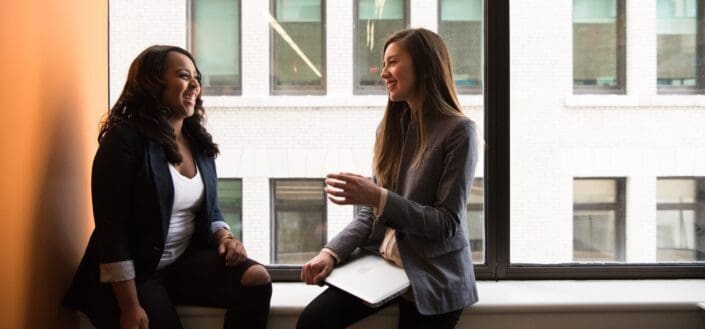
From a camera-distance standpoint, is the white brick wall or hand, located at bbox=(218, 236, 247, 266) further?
the white brick wall

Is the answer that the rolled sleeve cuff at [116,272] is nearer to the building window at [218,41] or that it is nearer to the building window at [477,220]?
the building window at [218,41]

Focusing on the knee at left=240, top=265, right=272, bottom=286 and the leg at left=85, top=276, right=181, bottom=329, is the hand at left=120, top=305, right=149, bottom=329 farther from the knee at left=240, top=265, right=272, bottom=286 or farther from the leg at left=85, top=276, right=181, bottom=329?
the knee at left=240, top=265, right=272, bottom=286

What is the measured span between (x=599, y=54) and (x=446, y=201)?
1.21 metres

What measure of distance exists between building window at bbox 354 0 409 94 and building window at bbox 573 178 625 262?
38.7 inches

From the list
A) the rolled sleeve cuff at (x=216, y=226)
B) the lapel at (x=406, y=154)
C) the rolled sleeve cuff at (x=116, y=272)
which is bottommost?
the rolled sleeve cuff at (x=116, y=272)

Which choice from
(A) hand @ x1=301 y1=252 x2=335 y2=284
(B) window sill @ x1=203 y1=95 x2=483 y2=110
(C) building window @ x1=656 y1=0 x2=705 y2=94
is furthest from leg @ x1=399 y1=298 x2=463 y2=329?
(C) building window @ x1=656 y1=0 x2=705 y2=94

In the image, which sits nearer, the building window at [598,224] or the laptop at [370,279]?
the laptop at [370,279]

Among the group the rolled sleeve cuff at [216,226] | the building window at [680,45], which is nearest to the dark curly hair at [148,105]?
the rolled sleeve cuff at [216,226]

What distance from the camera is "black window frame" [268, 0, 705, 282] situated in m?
2.21

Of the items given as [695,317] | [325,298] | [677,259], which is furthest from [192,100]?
[677,259]

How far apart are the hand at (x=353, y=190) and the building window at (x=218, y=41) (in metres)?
0.93

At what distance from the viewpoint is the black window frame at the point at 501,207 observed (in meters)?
2.21

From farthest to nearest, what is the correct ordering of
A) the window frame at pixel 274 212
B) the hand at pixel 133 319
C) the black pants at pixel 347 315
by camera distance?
the window frame at pixel 274 212 < the black pants at pixel 347 315 < the hand at pixel 133 319

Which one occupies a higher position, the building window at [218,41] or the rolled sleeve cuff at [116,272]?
the building window at [218,41]
